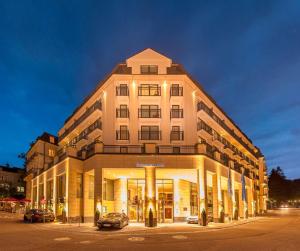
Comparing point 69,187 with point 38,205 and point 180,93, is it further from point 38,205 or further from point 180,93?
point 38,205

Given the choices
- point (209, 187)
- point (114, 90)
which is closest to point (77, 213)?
point (114, 90)

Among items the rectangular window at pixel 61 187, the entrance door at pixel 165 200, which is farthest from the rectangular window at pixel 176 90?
the rectangular window at pixel 61 187

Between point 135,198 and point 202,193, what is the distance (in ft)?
29.5

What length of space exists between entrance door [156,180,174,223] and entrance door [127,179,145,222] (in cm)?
197

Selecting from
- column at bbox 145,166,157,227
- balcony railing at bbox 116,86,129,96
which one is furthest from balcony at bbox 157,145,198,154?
balcony railing at bbox 116,86,129,96

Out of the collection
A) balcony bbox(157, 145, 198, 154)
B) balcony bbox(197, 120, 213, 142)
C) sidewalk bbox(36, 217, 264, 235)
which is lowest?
sidewalk bbox(36, 217, 264, 235)

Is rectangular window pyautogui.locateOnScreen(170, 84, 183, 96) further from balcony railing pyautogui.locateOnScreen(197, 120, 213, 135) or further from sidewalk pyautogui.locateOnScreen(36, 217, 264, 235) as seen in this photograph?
sidewalk pyautogui.locateOnScreen(36, 217, 264, 235)

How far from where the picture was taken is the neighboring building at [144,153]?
4434 cm

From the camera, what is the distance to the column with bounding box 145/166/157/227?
3906 centimetres

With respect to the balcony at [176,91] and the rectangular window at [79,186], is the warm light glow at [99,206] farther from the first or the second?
the balcony at [176,91]

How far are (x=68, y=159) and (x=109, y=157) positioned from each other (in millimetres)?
6221

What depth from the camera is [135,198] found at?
160 feet

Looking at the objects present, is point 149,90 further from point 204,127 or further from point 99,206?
point 99,206

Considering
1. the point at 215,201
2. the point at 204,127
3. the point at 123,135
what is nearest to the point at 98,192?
the point at 123,135
